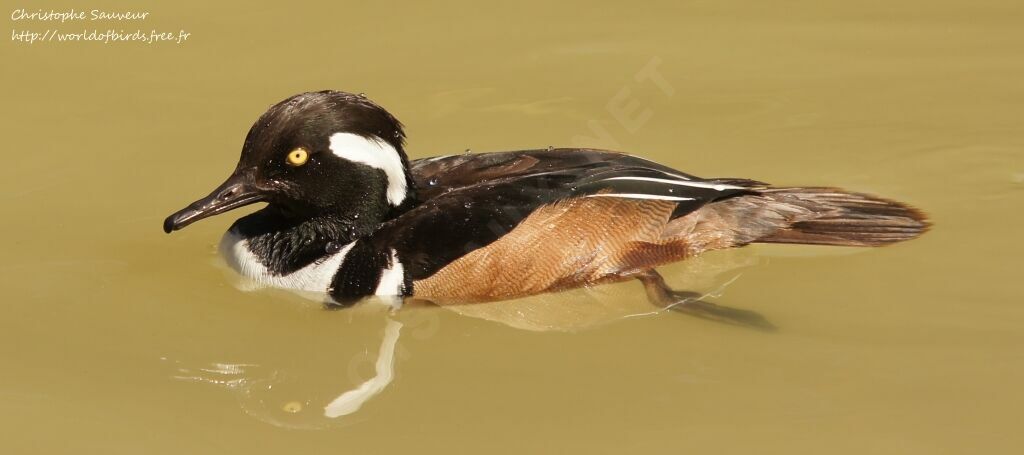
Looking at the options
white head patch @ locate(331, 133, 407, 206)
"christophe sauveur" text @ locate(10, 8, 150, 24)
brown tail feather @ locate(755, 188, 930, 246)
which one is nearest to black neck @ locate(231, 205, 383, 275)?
white head patch @ locate(331, 133, 407, 206)

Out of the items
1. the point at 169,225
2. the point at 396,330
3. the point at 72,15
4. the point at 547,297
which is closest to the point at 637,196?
the point at 547,297

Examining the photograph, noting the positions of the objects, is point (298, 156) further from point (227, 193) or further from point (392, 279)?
point (392, 279)

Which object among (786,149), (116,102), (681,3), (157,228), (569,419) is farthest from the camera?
(681,3)

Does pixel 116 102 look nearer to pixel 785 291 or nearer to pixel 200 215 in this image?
pixel 200 215

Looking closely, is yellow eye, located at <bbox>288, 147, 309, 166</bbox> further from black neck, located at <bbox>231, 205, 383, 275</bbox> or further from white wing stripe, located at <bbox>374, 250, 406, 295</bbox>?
white wing stripe, located at <bbox>374, 250, 406, 295</bbox>

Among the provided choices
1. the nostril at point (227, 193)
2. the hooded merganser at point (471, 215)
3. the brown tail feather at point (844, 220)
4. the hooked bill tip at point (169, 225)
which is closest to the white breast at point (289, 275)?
the hooded merganser at point (471, 215)

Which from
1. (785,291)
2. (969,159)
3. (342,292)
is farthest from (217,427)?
(969,159)
